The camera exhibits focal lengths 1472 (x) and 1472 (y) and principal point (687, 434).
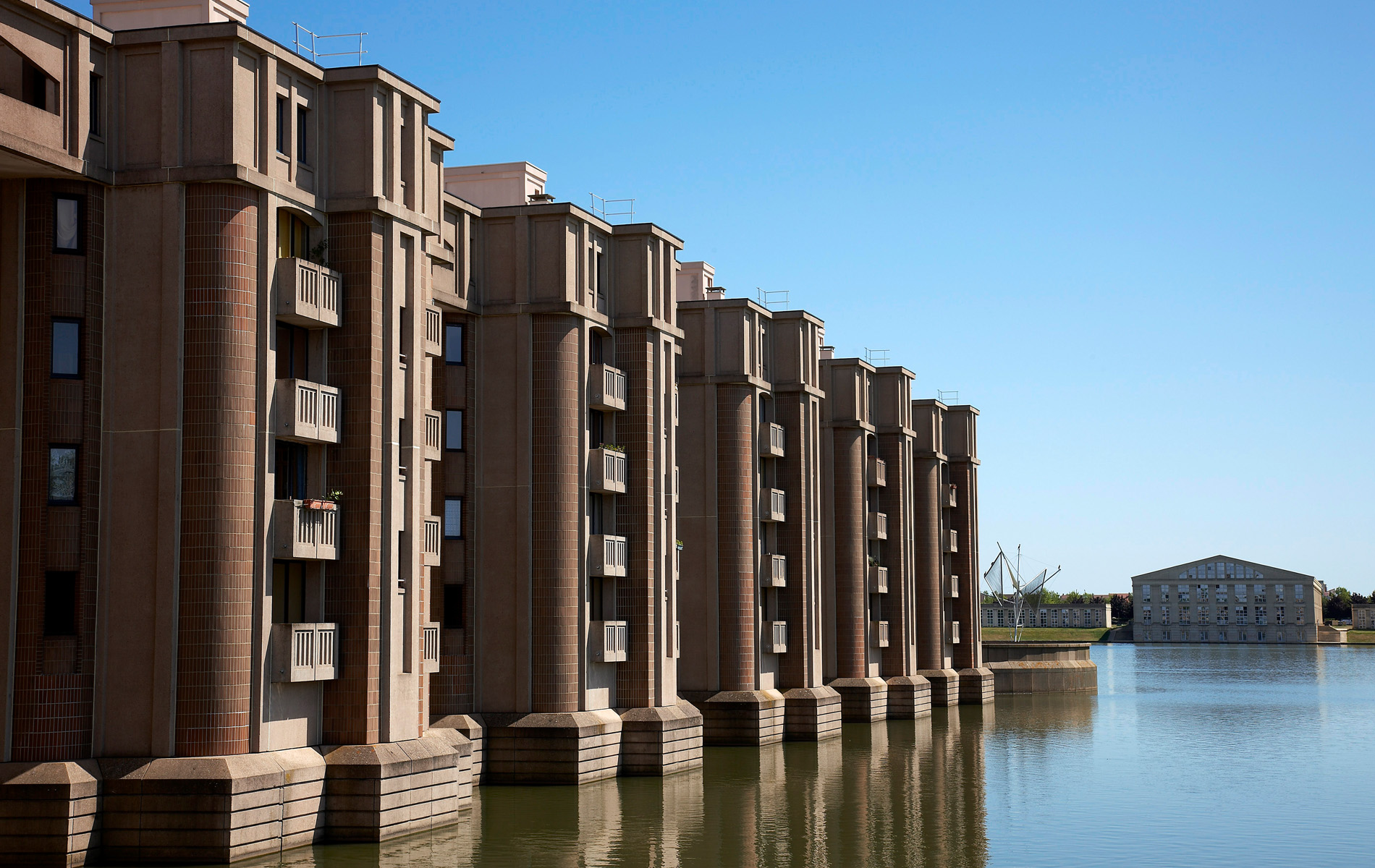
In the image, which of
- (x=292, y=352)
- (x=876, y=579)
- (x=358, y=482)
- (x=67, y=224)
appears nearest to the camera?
(x=67, y=224)

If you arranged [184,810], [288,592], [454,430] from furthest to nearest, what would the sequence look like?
[454,430] < [288,592] < [184,810]

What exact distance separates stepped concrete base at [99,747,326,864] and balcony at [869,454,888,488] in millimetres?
59890

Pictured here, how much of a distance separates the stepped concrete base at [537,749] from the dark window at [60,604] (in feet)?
63.1

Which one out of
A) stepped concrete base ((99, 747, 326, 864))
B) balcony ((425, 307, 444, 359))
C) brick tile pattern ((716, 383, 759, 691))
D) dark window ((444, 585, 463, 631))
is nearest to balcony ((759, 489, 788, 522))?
brick tile pattern ((716, 383, 759, 691))

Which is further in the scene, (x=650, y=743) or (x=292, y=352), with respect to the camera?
(x=650, y=743)

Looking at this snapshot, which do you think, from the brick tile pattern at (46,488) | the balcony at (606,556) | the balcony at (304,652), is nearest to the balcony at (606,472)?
the balcony at (606,556)

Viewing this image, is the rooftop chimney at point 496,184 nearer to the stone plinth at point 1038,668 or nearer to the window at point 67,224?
the window at point 67,224

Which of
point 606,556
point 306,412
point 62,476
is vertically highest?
point 306,412

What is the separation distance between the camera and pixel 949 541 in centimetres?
10569

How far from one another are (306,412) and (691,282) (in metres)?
40.2

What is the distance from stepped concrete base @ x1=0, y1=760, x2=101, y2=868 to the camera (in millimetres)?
32875

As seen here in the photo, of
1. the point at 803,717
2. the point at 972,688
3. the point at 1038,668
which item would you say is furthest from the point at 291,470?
the point at 1038,668

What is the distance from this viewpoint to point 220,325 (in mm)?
36375

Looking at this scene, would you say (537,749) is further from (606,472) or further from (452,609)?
(606,472)
